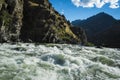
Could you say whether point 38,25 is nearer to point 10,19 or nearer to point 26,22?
point 26,22

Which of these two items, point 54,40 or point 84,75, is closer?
point 84,75

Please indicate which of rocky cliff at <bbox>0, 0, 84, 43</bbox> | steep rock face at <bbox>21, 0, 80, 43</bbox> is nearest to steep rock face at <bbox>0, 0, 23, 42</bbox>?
rocky cliff at <bbox>0, 0, 84, 43</bbox>

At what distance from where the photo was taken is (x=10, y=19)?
111188 millimetres

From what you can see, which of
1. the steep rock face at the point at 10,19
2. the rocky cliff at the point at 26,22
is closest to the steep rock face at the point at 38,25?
the rocky cliff at the point at 26,22

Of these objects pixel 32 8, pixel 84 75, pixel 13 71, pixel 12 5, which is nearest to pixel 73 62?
pixel 84 75

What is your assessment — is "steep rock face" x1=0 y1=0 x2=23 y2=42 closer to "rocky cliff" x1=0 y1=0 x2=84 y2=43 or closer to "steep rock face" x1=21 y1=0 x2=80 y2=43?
"rocky cliff" x1=0 y1=0 x2=84 y2=43

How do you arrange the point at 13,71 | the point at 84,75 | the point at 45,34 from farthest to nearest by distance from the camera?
the point at 45,34
the point at 84,75
the point at 13,71

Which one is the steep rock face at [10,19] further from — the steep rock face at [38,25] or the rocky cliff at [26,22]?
the steep rock face at [38,25]

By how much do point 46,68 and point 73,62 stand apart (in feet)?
17.3

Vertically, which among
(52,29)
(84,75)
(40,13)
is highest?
(40,13)

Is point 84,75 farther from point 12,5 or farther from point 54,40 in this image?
point 54,40

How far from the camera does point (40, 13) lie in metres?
140

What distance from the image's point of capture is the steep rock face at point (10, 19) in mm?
99463

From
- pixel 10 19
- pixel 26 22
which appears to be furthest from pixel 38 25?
pixel 10 19
